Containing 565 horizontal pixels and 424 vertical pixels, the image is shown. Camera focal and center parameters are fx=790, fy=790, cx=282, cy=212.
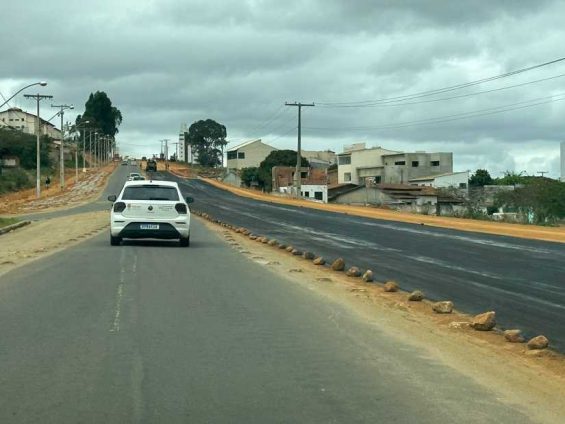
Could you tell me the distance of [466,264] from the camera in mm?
18641

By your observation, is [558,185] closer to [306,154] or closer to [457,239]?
[457,239]

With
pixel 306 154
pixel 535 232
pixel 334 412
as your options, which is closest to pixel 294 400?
pixel 334 412

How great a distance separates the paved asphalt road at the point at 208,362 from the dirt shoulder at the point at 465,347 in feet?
0.68

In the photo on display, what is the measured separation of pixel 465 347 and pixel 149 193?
46.5 feet

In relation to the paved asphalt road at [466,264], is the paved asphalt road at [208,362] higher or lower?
higher

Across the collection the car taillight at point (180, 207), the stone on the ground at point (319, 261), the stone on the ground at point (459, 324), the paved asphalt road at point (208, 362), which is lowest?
the stone on the ground at point (319, 261)

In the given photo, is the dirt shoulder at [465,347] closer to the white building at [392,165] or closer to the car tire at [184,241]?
the car tire at [184,241]

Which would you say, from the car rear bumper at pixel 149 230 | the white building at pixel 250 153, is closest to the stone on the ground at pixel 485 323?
the car rear bumper at pixel 149 230

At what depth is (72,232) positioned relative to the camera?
30.0 metres

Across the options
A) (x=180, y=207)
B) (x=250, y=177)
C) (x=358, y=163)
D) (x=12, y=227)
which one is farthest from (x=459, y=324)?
(x=250, y=177)

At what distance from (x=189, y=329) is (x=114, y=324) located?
953mm

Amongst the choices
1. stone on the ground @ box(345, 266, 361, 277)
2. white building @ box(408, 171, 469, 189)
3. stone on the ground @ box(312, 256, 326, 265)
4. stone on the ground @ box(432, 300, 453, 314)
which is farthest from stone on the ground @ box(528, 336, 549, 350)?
white building @ box(408, 171, 469, 189)

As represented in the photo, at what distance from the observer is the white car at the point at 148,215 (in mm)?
21281

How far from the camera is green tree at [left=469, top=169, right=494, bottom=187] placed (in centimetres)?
11200
